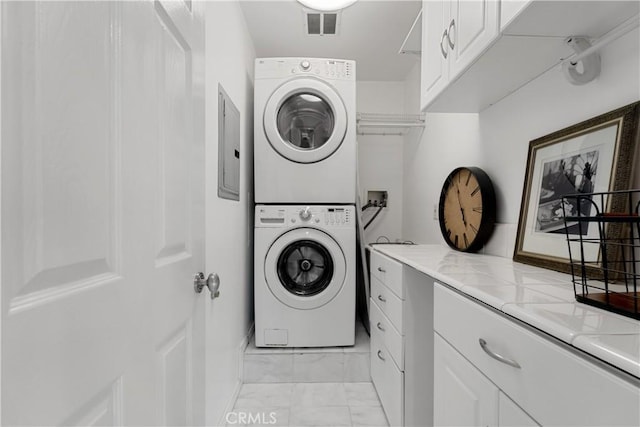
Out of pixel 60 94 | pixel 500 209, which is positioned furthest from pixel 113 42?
pixel 500 209

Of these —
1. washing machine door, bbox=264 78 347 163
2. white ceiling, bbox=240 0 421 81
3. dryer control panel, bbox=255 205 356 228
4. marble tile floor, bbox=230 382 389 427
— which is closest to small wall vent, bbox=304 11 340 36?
white ceiling, bbox=240 0 421 81

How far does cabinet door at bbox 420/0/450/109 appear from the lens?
138 centimetres

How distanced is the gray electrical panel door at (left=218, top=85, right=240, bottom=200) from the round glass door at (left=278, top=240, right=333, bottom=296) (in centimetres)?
58

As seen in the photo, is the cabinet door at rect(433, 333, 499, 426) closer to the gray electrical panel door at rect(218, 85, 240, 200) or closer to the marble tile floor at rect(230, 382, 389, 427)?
the marble tile floor at rect(230, 382, 389, 427)

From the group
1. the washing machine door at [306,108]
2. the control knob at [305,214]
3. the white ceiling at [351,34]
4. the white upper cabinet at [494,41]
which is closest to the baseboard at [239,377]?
the control knob at [305,214]

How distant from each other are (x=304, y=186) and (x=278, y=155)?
287 mm

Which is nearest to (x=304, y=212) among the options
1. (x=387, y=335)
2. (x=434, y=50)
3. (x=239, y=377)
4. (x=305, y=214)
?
(x=305, y=214)

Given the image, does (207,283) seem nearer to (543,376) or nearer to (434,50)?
(543,376)

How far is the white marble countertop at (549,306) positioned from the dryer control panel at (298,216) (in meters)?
1.09

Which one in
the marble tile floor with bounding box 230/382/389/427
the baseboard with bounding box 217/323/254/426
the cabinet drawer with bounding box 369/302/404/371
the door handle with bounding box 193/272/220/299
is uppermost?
the door handle with bounding box 193/272/220/299

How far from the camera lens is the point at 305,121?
2498 mm

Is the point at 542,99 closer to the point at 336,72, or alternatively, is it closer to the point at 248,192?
the point at 336,72

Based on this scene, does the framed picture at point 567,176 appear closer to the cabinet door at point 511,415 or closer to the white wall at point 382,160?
the cabinet door at point 511,415

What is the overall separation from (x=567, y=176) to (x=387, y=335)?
1.05 m
